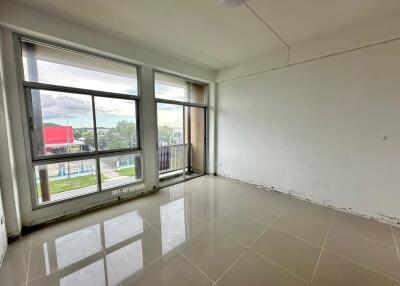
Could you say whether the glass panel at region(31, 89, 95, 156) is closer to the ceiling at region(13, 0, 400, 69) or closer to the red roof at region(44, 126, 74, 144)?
the red roof at region(44, 126, 74, 144)

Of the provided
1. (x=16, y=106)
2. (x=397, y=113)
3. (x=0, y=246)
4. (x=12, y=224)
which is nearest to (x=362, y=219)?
(x=397, y=113)

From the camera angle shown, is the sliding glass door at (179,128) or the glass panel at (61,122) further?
the sliding glass door at (179,128)

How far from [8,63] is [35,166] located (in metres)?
1.35

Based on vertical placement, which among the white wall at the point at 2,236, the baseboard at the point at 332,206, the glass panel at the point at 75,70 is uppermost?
the glass panel at the point at 75,70

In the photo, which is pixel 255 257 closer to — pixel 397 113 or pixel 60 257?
pixel 60 257

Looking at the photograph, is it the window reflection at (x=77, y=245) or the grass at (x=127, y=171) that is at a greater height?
the grass at (x=127, y=171)

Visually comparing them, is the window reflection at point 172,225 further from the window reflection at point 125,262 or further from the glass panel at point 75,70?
the glass panel at point 75,70

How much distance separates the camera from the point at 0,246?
1.83 m

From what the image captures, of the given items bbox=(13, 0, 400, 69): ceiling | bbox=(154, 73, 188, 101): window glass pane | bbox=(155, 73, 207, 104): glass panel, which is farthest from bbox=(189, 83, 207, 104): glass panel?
bbox=(13, 0, 400, 69): ceiling

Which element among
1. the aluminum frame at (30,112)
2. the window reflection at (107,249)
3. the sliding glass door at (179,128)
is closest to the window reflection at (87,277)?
the window reflection at (107,249)

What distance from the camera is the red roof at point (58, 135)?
2516 mm

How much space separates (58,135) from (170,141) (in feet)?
7.39

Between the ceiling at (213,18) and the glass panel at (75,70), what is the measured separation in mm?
505

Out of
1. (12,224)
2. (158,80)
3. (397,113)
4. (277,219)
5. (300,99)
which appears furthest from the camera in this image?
(158,80)
